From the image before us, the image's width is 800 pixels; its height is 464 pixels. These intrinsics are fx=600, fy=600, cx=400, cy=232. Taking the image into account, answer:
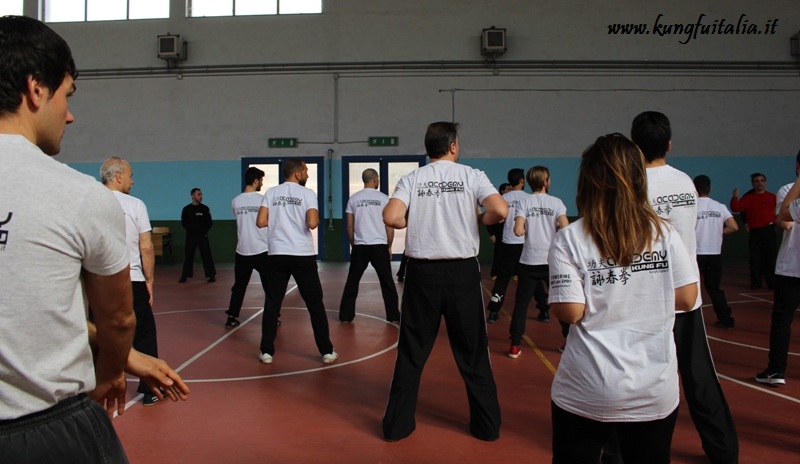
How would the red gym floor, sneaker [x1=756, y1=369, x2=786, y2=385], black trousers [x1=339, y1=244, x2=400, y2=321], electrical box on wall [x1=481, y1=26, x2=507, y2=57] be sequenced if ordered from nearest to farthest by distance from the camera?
the red gym floor
sneaker [x1=756, y1=369, x2=786, y2=385]
black trousers [x1=339, y1=244, x2=400, y2=321]
electrical box on wall [x1=481, y1=26, x2=507, y2=57]

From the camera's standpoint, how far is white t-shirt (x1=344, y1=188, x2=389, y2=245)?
7520 mm

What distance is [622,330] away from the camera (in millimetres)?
1938

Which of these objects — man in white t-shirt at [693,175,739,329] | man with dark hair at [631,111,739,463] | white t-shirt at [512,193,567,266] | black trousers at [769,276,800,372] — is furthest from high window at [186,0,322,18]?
man with dark hair at [631,111,739,463]

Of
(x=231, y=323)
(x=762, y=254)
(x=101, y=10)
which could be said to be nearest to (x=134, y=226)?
(x=231, y=323)

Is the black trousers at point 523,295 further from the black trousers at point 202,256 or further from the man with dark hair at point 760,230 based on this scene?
the black trousers at point 202,256

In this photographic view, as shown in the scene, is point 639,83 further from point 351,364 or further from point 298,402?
point 298,402

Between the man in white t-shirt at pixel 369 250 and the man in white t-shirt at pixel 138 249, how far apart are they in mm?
3153

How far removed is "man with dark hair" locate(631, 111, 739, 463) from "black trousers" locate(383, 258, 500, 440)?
3.74 feet

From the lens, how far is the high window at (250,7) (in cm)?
1577

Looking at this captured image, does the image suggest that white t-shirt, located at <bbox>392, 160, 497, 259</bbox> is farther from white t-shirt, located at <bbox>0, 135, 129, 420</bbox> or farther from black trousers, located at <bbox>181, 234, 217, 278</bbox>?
black trousers, located at <bbox>181, 234, 217, 278</bbox>

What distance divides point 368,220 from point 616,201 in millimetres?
5657

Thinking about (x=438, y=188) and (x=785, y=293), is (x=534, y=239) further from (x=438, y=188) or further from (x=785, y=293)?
(x=438, y=188)

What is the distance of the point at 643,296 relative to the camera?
1944 millimetres

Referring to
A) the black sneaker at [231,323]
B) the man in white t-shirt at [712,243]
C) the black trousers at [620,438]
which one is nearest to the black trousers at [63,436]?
the black trousers at [620,438]
